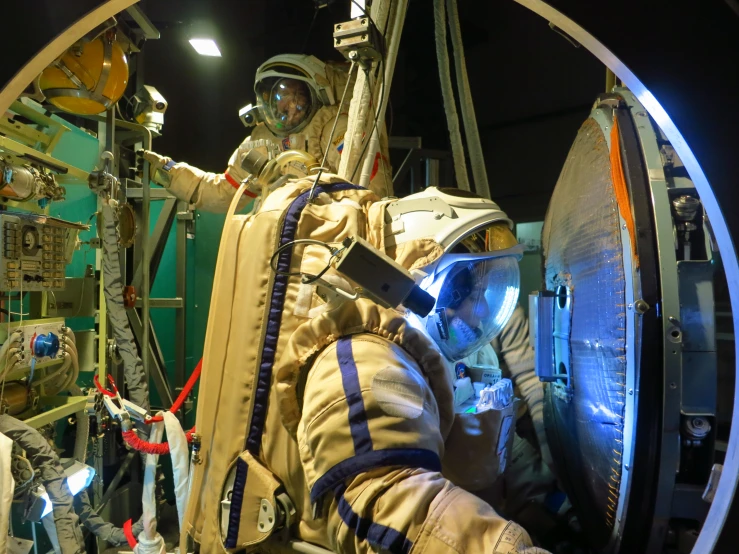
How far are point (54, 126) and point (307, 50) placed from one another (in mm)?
1940

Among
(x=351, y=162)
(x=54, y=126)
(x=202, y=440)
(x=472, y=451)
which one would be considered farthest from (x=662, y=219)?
(x=54, y=126)

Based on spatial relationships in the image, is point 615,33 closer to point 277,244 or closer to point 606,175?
point 606,175

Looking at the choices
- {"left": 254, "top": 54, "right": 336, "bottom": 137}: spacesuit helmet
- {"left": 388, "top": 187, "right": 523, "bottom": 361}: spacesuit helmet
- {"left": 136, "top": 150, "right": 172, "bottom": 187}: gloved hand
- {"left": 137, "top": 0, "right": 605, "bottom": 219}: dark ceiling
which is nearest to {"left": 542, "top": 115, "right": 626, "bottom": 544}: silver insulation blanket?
{"left": 388, "top": 187, "right": 523, "bottom": 361}: spacesuit helmet

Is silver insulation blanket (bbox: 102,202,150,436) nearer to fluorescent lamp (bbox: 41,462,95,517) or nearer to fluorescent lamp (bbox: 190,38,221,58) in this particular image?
fluorescent lamp (bbox: 41,462,95,517)

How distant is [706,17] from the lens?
57cm

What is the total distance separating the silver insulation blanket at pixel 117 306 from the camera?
7.66ft

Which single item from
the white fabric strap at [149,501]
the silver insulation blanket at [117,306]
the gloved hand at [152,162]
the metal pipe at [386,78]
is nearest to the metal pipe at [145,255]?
the gloved hand at [152,162]

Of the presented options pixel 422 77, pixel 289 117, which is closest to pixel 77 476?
pixel 289 117

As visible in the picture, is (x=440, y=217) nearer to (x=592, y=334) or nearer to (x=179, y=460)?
(x=592, y=334)

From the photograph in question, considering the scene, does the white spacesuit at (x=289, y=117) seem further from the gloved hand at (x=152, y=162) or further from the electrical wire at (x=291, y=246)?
the electrical wire at (x=291, y=246)

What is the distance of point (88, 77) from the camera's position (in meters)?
2.01

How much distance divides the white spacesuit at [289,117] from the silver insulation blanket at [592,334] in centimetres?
161

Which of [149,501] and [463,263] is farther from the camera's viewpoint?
[149,501]

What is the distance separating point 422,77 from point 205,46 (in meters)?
1.47
